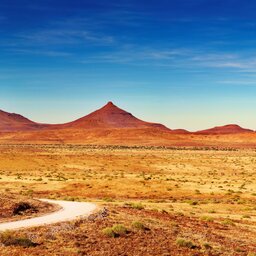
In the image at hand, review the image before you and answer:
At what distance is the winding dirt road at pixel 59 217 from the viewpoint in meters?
20.9

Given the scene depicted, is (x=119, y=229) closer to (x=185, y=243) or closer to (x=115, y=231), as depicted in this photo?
(x=115, y=231)

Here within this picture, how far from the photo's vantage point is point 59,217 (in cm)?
2316

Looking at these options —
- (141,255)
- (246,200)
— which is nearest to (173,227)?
(141,255)

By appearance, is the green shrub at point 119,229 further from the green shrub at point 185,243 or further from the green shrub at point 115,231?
the green shrub at point 185,243

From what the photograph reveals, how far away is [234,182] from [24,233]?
143 feet

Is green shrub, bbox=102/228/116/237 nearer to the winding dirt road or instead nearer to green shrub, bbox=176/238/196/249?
the winding dirt road

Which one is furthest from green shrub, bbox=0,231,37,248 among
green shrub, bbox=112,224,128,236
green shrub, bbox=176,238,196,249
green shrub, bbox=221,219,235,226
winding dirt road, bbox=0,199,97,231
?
green shrub, bbox=221,219,235,226

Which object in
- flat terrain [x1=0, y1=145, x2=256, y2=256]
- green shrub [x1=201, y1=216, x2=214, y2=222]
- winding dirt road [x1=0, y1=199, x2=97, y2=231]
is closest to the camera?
flat terrain [x1=0, y1=145, x2=256, y2=256]

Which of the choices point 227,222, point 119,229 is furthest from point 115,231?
point 227,222

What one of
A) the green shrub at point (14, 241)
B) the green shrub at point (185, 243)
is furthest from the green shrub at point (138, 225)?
the green shrub at point (14, 241)

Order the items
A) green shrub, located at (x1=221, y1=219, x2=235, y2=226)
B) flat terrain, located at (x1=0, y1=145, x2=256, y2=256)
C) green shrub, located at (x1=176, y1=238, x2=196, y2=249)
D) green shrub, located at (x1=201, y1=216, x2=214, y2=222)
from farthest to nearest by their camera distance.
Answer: green shrub, located at (x1=201, y1=216, x2=214, y2=222)
green shrub, located at (x1=221, y1=219, x2=235, y2=226)
green shrub, located at (x1=176, y1=238, x2=196, y2=249)
flat terrain, located at (x1=0, y1=145, x2=256, y2=256)

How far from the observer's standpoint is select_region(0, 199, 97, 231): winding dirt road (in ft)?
68.6

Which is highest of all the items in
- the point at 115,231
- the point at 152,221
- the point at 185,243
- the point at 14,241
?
the point at 14,241

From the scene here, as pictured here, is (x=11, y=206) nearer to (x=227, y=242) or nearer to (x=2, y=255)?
(x=2, y=255)
